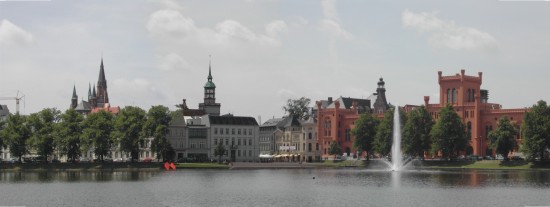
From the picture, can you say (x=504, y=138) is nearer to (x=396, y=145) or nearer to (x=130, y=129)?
(x=396, y=145)

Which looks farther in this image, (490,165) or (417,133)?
(417,133)

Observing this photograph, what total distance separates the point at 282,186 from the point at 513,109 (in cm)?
8906

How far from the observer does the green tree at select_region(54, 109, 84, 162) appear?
154 meters

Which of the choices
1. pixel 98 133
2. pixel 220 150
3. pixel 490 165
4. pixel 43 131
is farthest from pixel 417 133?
pixel 43 131

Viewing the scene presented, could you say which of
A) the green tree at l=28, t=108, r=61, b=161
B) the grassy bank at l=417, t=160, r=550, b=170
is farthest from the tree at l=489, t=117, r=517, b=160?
the green tree at l=28, t=108, r=61, b=161

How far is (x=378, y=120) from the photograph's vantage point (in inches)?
7151

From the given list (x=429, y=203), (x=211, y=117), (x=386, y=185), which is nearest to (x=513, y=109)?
(x=211, y=117)

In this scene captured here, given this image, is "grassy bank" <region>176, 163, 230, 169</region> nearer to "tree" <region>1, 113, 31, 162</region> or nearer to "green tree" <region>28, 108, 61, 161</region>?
"green tree" <region>28, 108, 61, 161</region>

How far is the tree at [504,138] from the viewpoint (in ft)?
490

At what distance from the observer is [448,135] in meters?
158

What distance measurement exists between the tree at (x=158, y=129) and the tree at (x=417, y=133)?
148ft

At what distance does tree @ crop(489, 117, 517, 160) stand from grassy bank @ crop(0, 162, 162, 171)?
5942 cm

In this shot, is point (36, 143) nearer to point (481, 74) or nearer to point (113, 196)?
point (113, 196)

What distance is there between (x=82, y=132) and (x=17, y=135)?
11.4 metres
